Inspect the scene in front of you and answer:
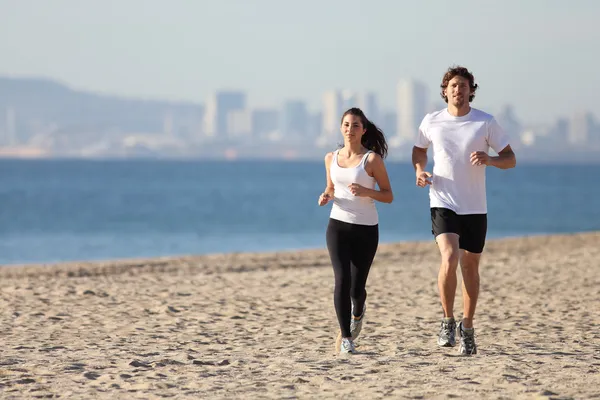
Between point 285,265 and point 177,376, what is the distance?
9.93 metres

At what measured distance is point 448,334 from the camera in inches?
265

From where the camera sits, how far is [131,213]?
52.7m

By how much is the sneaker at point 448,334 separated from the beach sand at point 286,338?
0.25 ft

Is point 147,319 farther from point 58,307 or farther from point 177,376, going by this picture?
point 177,376

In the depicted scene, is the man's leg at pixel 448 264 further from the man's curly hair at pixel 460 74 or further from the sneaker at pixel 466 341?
the man's curly hair at pixel 460 74

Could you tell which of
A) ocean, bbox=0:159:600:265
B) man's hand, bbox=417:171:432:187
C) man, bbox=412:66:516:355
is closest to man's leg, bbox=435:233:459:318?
man, bbox=412:66:516:355

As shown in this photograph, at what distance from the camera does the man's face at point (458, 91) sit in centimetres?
634

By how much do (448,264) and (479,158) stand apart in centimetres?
67

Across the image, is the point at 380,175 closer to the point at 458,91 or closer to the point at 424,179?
the point at 424,179

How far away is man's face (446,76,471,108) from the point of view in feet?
20.8

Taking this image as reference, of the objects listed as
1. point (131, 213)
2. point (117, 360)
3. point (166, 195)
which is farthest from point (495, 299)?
point (166, 195)

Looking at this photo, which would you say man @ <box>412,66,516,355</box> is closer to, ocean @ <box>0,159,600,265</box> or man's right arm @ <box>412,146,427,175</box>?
man's right arm @ <box>412,146,427,175</box>

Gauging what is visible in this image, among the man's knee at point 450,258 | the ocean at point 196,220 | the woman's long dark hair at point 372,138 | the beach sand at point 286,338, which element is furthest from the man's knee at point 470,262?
the ocean at point 196,220

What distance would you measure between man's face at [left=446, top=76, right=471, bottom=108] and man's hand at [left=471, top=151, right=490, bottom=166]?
0.36 metres
